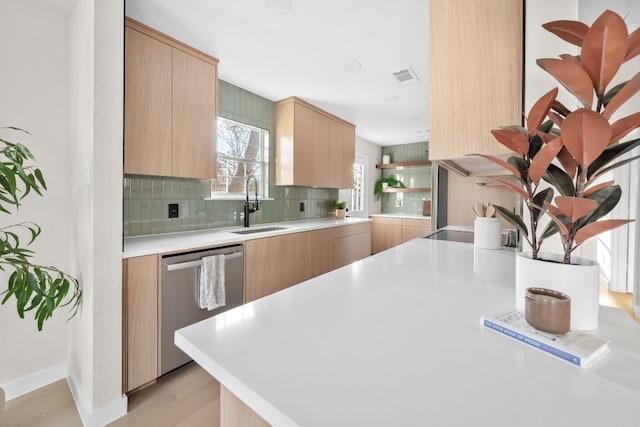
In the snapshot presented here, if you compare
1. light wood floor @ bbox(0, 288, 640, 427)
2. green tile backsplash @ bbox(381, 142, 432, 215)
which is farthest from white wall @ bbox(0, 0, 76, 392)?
green tile backsplash @ bbox(381, 142, 432, 215)

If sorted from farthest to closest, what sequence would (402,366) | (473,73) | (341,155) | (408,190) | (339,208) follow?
(408,190) < (339,208) < (341,155) < (473,73) < (402,366)

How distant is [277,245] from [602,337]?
7.40ft

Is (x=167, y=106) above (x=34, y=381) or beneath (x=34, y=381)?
above

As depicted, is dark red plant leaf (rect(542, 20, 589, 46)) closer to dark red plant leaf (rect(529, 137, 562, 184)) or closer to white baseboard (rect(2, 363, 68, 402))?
dark red plant leaf (rect(529, 137, 562, 184))

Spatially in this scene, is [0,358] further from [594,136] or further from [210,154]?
[594,136]

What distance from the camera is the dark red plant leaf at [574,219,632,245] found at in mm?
570

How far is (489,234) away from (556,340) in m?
1.32

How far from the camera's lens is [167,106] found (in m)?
2.09

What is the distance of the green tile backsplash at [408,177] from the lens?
5758 millimetres

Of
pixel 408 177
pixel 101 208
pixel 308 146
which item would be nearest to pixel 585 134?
pixel 101 208

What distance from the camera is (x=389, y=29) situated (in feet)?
6.63

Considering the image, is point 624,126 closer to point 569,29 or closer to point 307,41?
point 569,29

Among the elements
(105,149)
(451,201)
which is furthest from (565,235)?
(451,201)

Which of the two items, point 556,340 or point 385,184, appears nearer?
point 556,340
